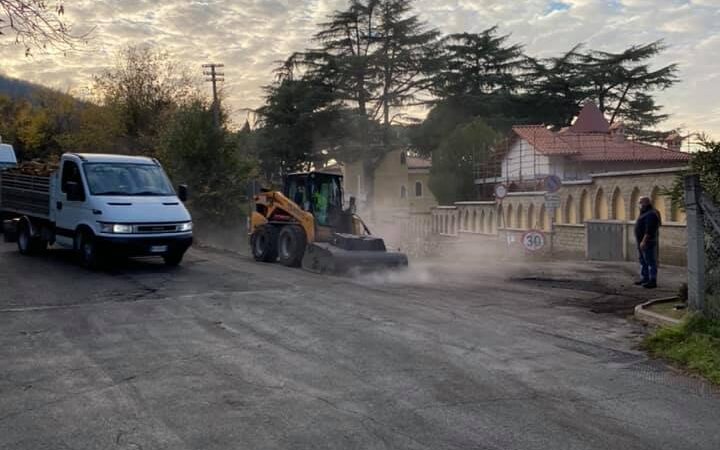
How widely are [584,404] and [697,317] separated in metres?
3.42

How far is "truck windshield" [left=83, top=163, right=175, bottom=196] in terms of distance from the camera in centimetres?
1530

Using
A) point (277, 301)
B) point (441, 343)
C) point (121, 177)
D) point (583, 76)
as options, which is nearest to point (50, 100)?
point (583, 76)

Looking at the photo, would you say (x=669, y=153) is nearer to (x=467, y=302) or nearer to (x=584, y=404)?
(x=467, y=302)

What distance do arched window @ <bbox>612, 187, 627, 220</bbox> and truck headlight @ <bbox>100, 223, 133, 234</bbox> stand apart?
1589 centimetres

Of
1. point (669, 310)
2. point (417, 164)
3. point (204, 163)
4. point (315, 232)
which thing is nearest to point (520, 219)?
point (204, 163)

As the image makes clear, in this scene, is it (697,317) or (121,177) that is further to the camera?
(121,177)

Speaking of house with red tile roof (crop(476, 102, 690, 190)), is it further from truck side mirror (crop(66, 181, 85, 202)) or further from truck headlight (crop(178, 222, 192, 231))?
truck side mirror (crop(66, 181, 85, 202))

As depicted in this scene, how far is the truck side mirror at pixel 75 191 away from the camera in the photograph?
15.2m

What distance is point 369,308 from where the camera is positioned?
36.1 ft

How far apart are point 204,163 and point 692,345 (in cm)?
2630

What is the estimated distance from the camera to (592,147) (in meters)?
41.8

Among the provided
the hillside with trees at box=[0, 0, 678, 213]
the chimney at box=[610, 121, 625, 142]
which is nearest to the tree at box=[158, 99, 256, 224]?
the hillside with trees at box=[0, 0, 678, 213]

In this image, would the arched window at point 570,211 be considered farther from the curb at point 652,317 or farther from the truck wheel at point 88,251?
the truck wheel at point 88,251

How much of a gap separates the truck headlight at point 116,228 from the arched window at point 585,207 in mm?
16711
